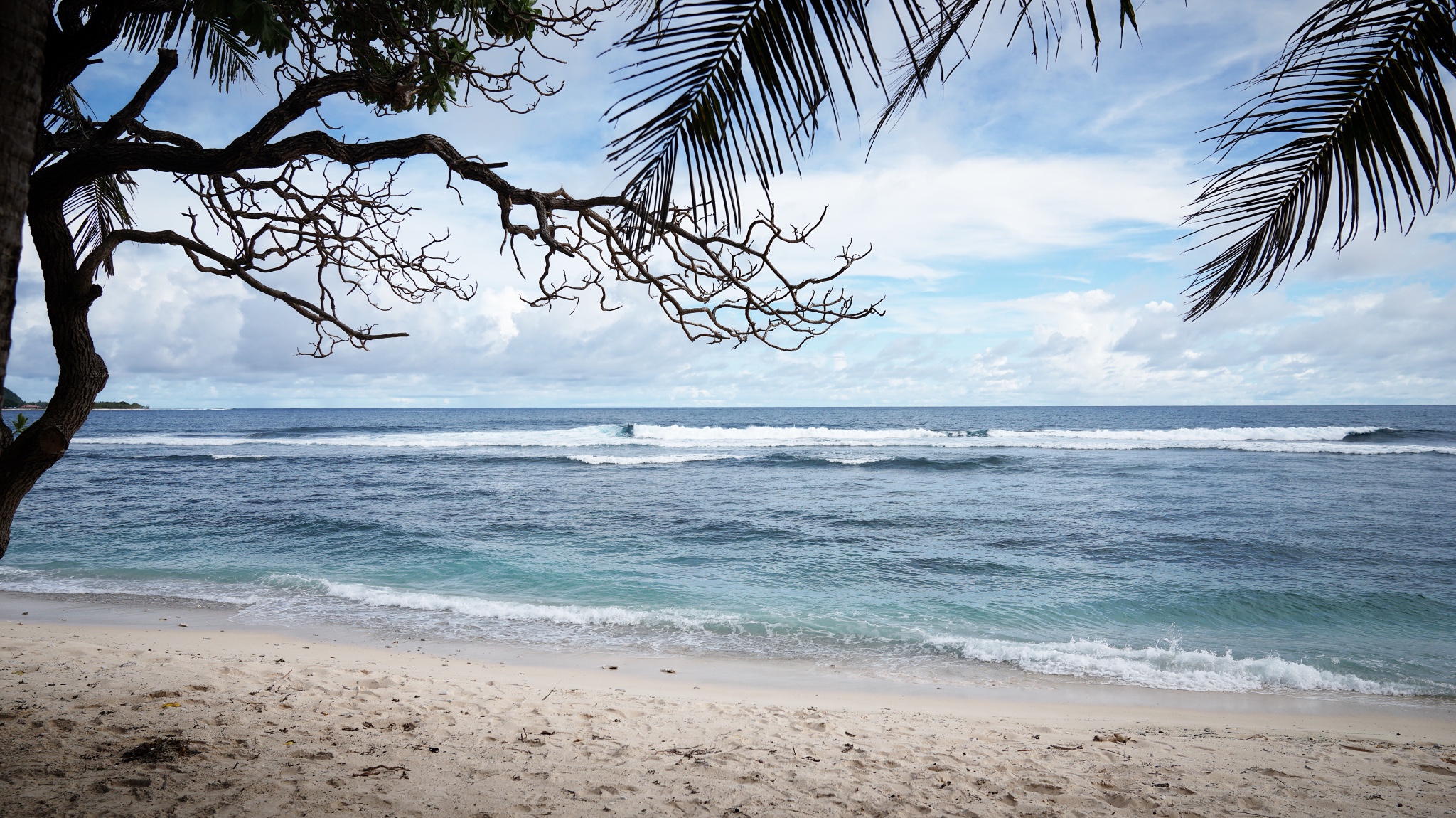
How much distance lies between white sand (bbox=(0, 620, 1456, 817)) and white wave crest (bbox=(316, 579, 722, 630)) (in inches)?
73.9

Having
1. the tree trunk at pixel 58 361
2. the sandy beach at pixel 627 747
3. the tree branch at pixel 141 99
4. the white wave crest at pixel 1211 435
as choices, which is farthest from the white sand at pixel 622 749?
the white wave crest at pixel 1211 435

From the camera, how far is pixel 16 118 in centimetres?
169

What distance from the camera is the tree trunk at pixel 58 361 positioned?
273 centimetres

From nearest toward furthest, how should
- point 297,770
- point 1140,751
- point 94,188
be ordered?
point 297,770 → point 94,188 → point 1140,751

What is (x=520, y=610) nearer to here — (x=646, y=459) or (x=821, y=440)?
(x=646, y=459)

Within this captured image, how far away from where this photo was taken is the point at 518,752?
3.85m

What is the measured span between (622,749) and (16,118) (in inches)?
143

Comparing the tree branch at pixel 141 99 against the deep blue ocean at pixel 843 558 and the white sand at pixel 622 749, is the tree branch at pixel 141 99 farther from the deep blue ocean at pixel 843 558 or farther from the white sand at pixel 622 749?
the deep blue ocean at pixel 843 558

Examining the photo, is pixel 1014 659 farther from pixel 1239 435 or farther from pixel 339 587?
pixel 1239 435

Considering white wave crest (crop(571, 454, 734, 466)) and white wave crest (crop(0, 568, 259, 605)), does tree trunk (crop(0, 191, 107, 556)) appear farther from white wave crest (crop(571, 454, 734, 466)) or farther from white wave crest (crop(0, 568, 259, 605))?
white wave crest (crop(571, 454, 734, 466))

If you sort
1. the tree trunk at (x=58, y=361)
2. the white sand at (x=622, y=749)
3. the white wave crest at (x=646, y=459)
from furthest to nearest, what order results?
the white wave crest at (x=646, y=459), the white sand at (x=622, y=749), the tree trunk at (x=58, y=361)

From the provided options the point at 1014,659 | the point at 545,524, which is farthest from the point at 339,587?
the point at 1014,659

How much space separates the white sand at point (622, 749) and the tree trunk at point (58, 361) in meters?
1.26

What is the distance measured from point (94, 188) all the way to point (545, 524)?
10.3 metres
